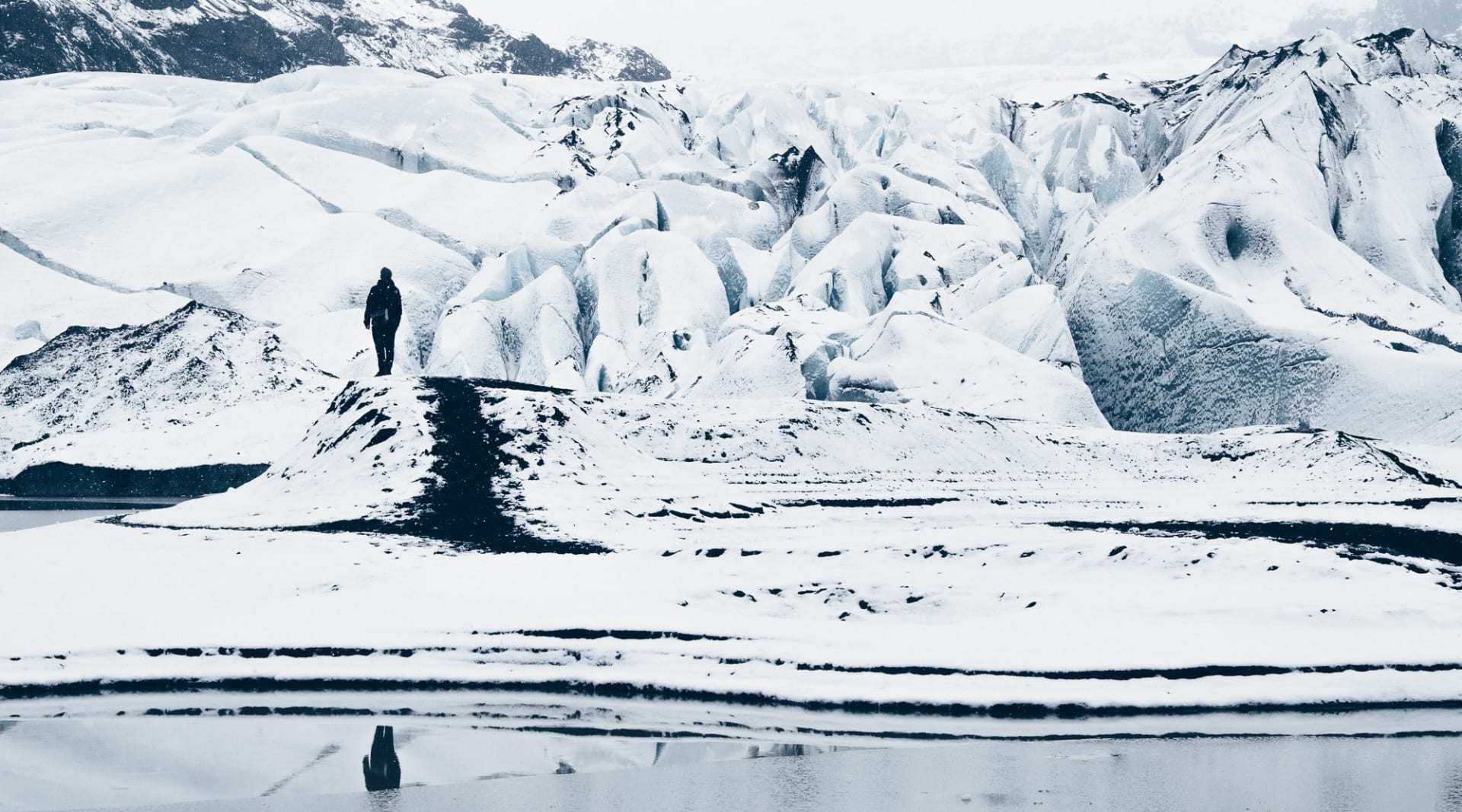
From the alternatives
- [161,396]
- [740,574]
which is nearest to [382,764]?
[740,574]

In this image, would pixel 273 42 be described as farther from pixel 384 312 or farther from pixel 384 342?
pixel 384 312

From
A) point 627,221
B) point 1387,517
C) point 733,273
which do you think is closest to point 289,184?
point 627,221

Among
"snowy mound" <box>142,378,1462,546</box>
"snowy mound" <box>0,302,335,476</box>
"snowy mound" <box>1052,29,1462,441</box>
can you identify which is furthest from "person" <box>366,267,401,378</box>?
"snowy mound" <box>1052,29,1462,441</box>

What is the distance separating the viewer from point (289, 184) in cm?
5256

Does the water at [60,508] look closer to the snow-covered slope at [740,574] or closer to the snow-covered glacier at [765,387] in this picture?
the snow-covered glacier at [765,387]

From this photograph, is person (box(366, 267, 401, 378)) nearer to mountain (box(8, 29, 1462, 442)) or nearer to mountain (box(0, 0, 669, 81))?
mountain (box(8, 29, 1462, 442))

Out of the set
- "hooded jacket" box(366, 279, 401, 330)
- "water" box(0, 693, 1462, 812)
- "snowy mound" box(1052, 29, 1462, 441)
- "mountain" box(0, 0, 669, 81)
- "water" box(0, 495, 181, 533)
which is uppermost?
"mountain" box(0, 0, 669, 81)

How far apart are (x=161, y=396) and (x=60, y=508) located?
7146 millimetres

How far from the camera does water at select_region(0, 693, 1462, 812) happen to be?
7555 millimetres

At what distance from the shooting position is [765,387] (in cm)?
2922

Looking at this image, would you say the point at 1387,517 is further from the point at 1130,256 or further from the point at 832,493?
the point at 1130,256

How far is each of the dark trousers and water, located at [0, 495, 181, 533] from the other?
15.0 ft

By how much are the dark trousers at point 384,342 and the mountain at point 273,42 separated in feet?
307

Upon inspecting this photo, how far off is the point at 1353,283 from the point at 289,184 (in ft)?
126
